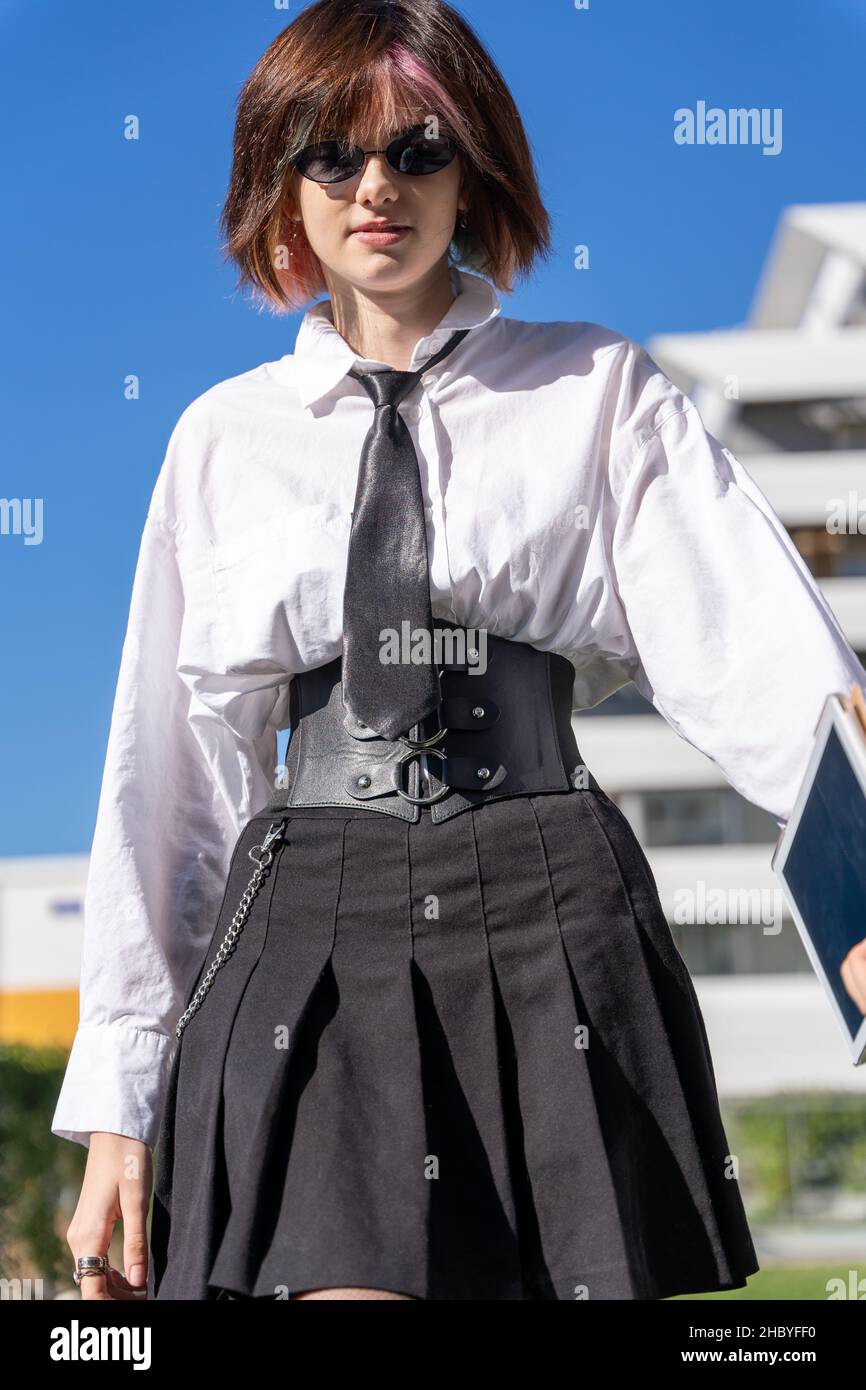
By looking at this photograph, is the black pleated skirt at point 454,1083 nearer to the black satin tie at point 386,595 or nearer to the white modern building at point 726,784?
the black satin tie at point 386,595

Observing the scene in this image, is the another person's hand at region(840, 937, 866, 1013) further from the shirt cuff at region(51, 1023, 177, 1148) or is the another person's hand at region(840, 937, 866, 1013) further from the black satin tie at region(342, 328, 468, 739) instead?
the shirt cuff at region(51, 1023, 177, 1148)

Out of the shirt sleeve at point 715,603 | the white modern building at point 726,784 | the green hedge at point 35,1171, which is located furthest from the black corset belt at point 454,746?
the white modern building at point 726,784

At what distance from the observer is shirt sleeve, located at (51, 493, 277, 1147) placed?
1.94 m

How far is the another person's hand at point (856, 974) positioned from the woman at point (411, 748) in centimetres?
23

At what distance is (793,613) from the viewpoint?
183 centimetres

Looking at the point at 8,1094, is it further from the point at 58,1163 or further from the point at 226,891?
the point at 226,891

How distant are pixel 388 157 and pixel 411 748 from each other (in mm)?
725

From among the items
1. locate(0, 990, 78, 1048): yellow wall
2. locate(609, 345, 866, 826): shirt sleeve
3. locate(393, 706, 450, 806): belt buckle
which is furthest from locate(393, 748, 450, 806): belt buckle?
locate(0, 990, 78, 1048): yellow wall

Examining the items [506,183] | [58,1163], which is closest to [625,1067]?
[506,183]

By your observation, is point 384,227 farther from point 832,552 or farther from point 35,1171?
point 832,552

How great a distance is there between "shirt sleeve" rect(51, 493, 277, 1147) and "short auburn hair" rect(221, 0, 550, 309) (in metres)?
0.42

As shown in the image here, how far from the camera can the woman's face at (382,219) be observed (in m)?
1.93
